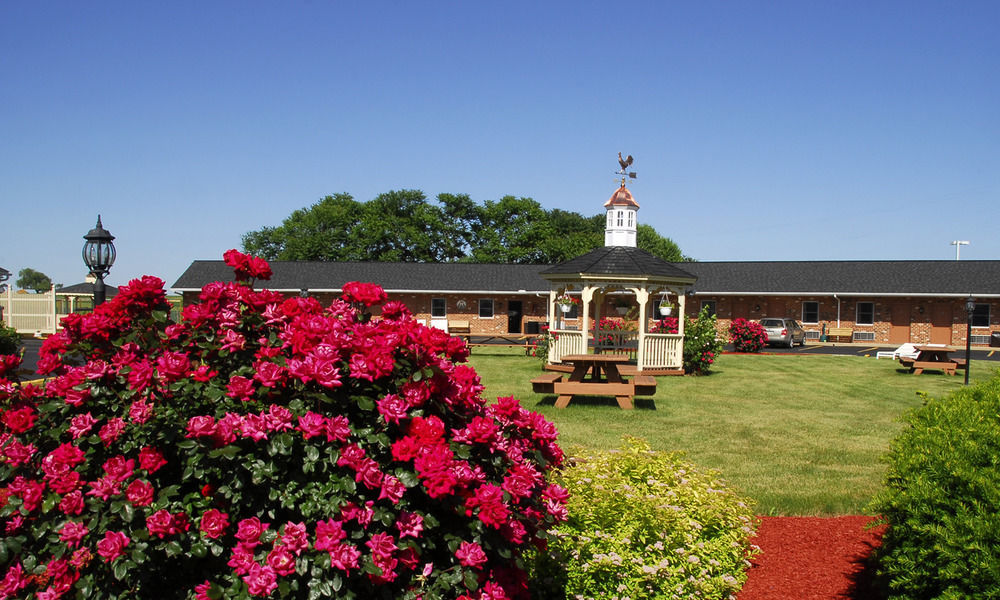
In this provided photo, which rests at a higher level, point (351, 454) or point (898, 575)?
point (351, 454)

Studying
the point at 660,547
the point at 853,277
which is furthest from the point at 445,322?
the point at 660,547

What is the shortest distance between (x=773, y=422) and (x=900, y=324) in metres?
28.2

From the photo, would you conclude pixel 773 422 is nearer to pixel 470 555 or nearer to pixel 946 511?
pixel 946 511

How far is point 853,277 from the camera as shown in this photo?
37.1 meters

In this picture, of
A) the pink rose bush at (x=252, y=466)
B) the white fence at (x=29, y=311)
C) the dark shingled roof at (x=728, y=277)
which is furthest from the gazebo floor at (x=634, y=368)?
the white fence at (x=29, y=311)

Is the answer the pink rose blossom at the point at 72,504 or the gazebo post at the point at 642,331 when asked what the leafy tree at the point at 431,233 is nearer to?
the gazebo post at the point at 642,331

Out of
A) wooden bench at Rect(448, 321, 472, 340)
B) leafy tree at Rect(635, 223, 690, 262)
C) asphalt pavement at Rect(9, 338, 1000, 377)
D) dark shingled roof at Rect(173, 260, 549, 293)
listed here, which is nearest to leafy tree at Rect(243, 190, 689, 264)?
leafy tree at Rect(635, 223, 690, 262)

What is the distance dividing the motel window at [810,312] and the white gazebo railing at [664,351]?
2035cm

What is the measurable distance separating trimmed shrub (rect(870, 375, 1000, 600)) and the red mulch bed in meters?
0.52

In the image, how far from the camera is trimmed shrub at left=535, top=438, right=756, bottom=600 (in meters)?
4.28

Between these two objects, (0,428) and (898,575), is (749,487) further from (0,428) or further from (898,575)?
(0,428)

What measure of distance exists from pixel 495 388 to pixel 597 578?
37.6 ft

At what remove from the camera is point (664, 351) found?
19734mm

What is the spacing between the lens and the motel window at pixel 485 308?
130 feet
